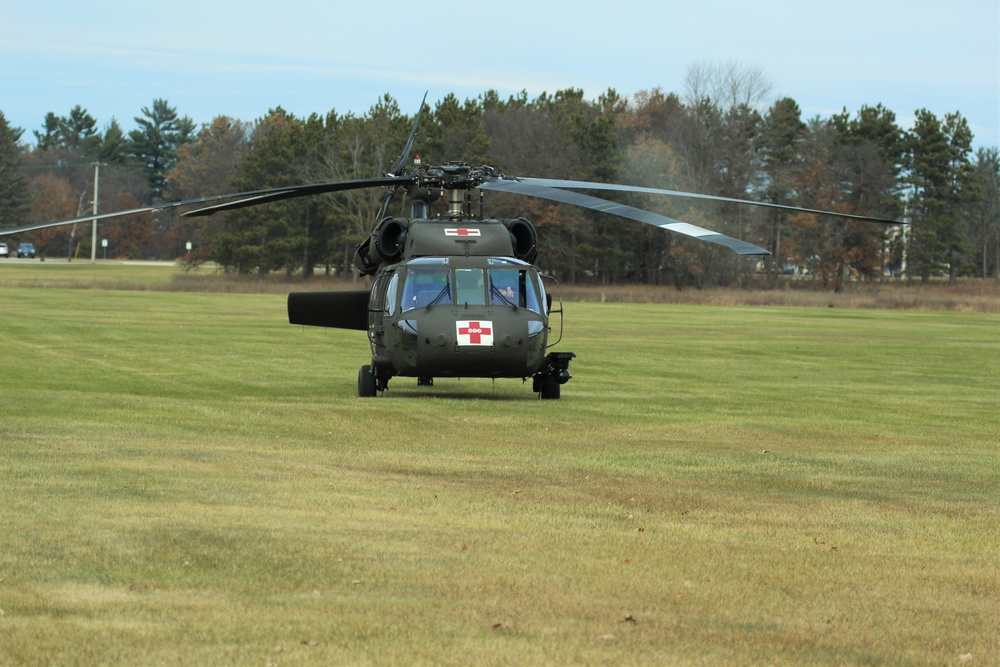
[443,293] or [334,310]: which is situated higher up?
[443,293]

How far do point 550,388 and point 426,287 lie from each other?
257 cm

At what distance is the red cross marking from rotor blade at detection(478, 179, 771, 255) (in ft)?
6.02

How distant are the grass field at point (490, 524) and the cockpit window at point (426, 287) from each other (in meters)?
1.40

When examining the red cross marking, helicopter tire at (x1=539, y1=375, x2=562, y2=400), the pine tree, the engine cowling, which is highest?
the pine tree

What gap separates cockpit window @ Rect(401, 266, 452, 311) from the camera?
1798 cm

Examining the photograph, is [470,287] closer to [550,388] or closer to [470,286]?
[470,286]

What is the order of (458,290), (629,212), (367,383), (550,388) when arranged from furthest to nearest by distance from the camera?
1. (550,388)
2. (367,383)
3. (458,290)
4. (629,212)

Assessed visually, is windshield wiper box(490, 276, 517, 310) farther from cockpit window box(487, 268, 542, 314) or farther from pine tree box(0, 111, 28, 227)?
pine tree box(0, 111, 28, 227)

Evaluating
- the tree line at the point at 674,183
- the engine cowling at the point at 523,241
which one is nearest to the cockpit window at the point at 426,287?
the engine cowling at the point at 523,241

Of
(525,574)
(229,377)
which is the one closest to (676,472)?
(525,574)

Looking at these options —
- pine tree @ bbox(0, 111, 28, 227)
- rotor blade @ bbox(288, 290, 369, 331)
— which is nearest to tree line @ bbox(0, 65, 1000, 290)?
pine tree @ bbox(0, 111, 28, 227)

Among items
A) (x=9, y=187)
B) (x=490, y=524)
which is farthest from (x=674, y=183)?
(x=490, y=524)

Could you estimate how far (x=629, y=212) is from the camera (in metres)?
15.0

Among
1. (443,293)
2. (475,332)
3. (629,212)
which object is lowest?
(475,332)
